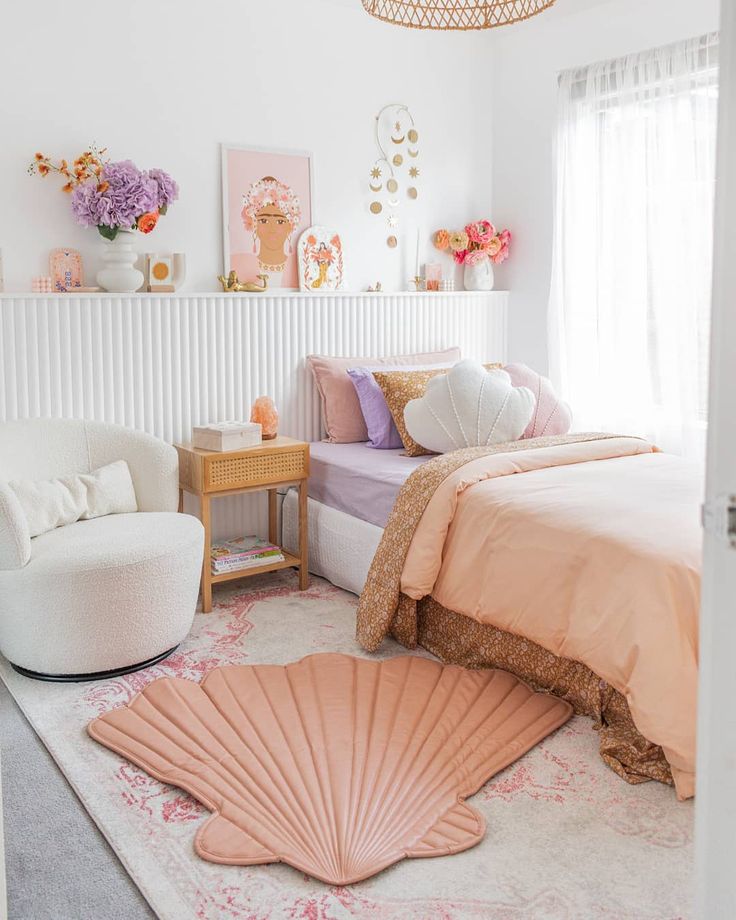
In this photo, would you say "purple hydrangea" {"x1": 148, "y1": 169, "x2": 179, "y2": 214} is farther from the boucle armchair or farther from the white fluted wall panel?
the boucle armchair

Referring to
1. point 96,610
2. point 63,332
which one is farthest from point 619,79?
point 96,610

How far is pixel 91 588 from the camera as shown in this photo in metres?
2.88

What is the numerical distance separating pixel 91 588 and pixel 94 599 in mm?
38

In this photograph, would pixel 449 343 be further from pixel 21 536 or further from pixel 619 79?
pixel 21 536

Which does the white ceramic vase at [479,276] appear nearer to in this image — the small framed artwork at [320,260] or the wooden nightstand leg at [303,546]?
the small framed artwork at [320,260]

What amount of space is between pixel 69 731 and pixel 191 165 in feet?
7.92

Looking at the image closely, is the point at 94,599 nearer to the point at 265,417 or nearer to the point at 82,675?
the point at 82,675

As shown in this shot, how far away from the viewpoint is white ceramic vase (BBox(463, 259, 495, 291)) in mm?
4934

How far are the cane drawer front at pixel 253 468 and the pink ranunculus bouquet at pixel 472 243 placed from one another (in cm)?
162

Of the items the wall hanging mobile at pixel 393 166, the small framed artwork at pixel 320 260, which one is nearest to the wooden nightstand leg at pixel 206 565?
the small framed artwork at pixel 320 260

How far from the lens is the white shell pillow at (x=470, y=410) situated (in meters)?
3.71

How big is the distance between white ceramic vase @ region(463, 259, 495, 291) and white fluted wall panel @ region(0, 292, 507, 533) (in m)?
0.21

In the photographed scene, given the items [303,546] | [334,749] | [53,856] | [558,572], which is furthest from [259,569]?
[53,856]

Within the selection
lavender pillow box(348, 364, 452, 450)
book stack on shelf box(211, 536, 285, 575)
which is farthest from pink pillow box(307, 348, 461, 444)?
book stack on shelf box(211, 536, 285, 575)
